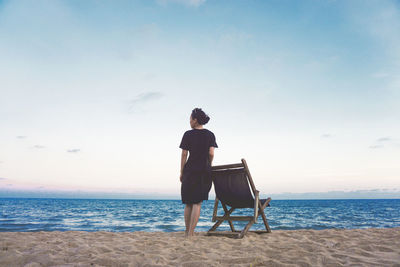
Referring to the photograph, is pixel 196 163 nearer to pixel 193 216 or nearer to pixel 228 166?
pixel 228 166

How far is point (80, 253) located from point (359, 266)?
296 cm

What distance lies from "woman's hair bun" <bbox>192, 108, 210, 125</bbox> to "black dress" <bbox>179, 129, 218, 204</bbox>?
159 millimetres

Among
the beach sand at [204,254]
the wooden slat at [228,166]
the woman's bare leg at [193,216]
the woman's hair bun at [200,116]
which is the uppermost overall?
the woman's hair bun at [200,116]

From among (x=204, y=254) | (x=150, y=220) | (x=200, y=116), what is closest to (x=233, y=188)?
(x=200, y=116)

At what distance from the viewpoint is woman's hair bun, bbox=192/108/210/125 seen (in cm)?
463

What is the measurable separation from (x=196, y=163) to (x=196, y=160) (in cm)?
5

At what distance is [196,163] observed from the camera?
15.1ft

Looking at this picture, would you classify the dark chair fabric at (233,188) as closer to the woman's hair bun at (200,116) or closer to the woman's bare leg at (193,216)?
the woman's bare leg at (193,216)

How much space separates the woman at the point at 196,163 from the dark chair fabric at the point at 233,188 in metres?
0.26

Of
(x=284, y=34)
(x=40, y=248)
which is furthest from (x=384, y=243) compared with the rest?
(x=284, y=34)

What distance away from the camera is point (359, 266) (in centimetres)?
249

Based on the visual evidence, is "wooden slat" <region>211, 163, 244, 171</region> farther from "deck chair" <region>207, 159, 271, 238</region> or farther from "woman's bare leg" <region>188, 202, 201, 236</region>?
"woman's bare leg" <region>188, 202, 201, 236</region>

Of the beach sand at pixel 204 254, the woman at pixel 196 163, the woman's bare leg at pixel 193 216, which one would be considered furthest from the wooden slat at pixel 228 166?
the beach sand at pixel 204 254

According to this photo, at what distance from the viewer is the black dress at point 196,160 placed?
179 inches
